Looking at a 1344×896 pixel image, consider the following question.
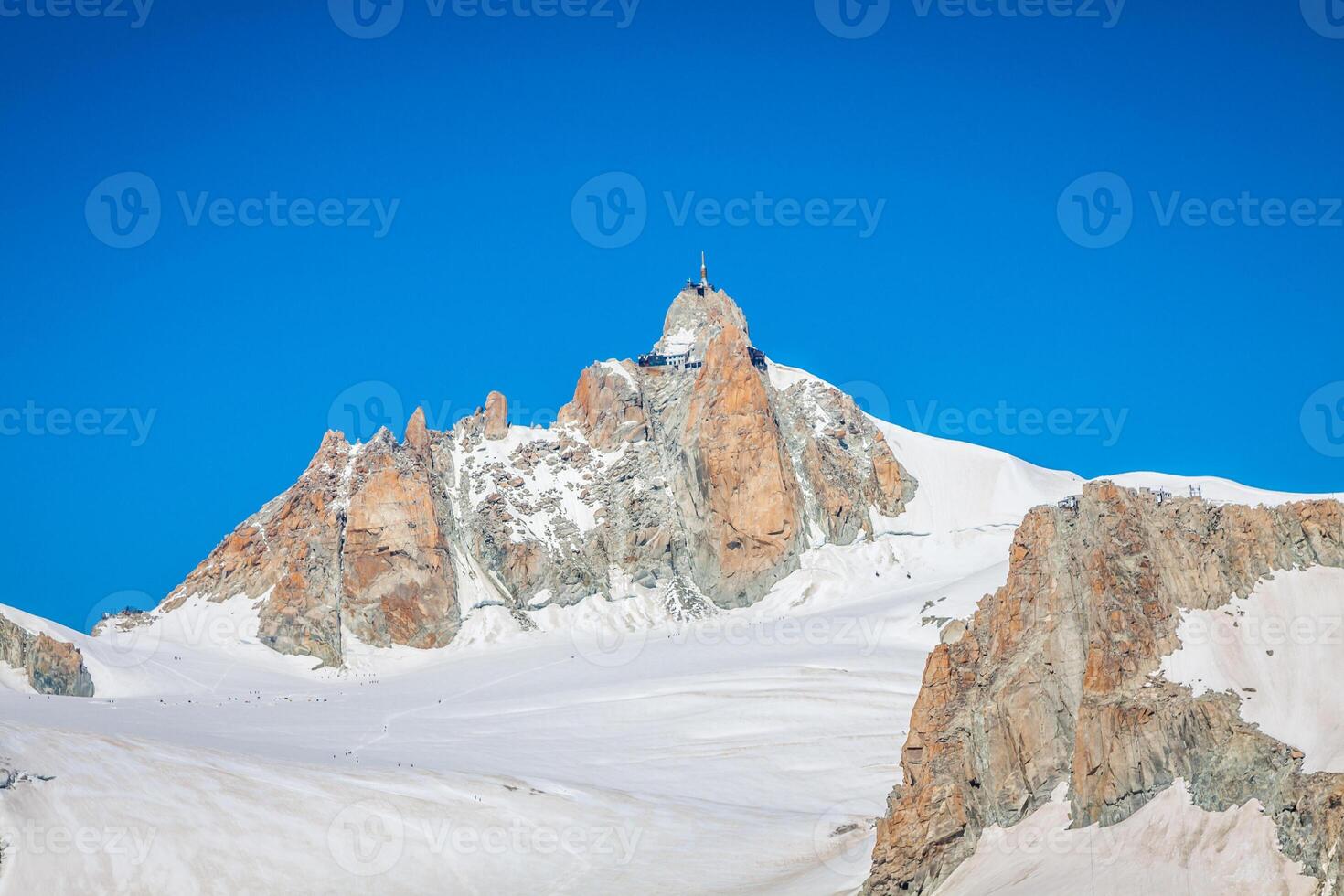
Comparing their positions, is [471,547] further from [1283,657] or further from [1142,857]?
[1142,857]

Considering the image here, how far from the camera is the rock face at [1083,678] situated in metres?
55.2

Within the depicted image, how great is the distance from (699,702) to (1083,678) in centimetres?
7675

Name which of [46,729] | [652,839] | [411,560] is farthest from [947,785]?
[411,560]

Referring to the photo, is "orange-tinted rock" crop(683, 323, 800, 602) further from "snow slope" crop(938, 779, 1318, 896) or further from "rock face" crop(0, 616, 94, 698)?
"snow slope" crop(938, 779, 1318, 896)

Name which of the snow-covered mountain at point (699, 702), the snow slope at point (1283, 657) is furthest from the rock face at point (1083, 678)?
the snow slope at point (1283, 657)

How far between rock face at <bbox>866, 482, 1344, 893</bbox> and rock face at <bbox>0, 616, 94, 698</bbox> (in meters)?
95.5

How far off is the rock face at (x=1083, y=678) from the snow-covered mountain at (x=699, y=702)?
0.12 metres

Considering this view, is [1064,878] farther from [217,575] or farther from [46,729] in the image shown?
[217,575]

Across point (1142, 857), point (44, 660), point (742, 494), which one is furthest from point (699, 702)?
point (1142, 857)

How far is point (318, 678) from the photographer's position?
167m

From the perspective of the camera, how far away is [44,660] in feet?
466

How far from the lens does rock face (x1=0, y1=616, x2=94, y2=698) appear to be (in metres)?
140

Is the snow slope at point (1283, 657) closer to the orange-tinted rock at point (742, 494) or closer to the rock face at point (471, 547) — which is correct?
the rock face at point (471, 547)

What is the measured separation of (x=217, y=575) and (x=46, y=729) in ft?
310
